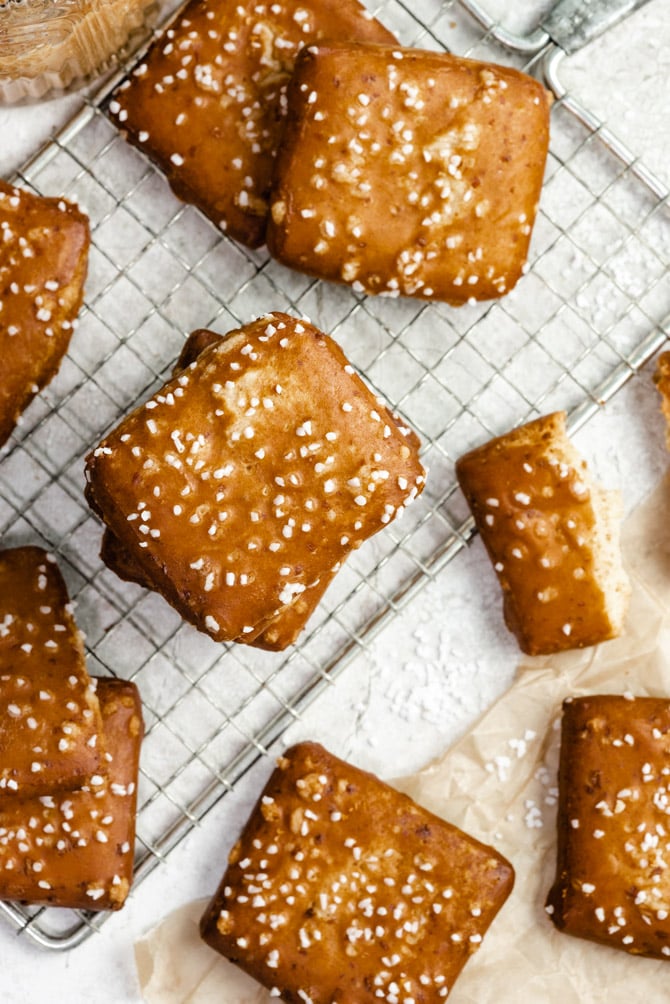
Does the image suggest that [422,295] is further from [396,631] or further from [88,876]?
[88,876]

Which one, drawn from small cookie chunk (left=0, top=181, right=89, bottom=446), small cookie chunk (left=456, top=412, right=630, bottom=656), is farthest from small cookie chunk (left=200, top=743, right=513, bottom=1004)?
small cookie chunk (left=0, top=181, right=89, bottom=446)

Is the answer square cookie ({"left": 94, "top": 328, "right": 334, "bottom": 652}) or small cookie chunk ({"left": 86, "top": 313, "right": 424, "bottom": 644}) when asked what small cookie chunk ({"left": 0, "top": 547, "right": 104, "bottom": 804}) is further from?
small cookie chunk ({"left": 86, "top": 313, "right": 424, "bottom": 644})

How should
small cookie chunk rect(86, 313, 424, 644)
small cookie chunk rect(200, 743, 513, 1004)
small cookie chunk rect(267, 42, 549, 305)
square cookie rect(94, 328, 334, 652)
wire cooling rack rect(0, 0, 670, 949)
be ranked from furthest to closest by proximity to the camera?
1. wire cooling rack rect(0, 0, 670, 949)
2. small cookie chunk rect(200, 743, 513, 1004)
3. square cookie rect(94, 328, 334, 652)
4. small cookie chunk rect(267, 42, 549, 305)
5. small cookie chunk rect(86, 313, 424, 644)

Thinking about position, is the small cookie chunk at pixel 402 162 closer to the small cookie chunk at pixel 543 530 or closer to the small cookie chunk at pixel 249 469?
the small cookie chunk at pixel 249 469

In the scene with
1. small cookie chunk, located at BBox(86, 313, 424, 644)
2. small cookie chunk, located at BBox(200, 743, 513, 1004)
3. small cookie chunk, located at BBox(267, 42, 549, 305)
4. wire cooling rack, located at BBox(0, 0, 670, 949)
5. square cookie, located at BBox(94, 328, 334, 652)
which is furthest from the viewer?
wire cooling rack, located at BBox(0, 0, 670, 949)

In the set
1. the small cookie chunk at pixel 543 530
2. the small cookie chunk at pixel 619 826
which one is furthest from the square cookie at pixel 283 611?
the small cookie chunk at pixel 619 826

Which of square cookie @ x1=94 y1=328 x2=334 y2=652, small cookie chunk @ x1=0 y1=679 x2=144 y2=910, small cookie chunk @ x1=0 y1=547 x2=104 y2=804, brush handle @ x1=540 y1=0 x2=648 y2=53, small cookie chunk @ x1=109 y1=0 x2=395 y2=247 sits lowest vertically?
A: small cookie chunk @ x1=0 y1=679 x2=144 y2=910
